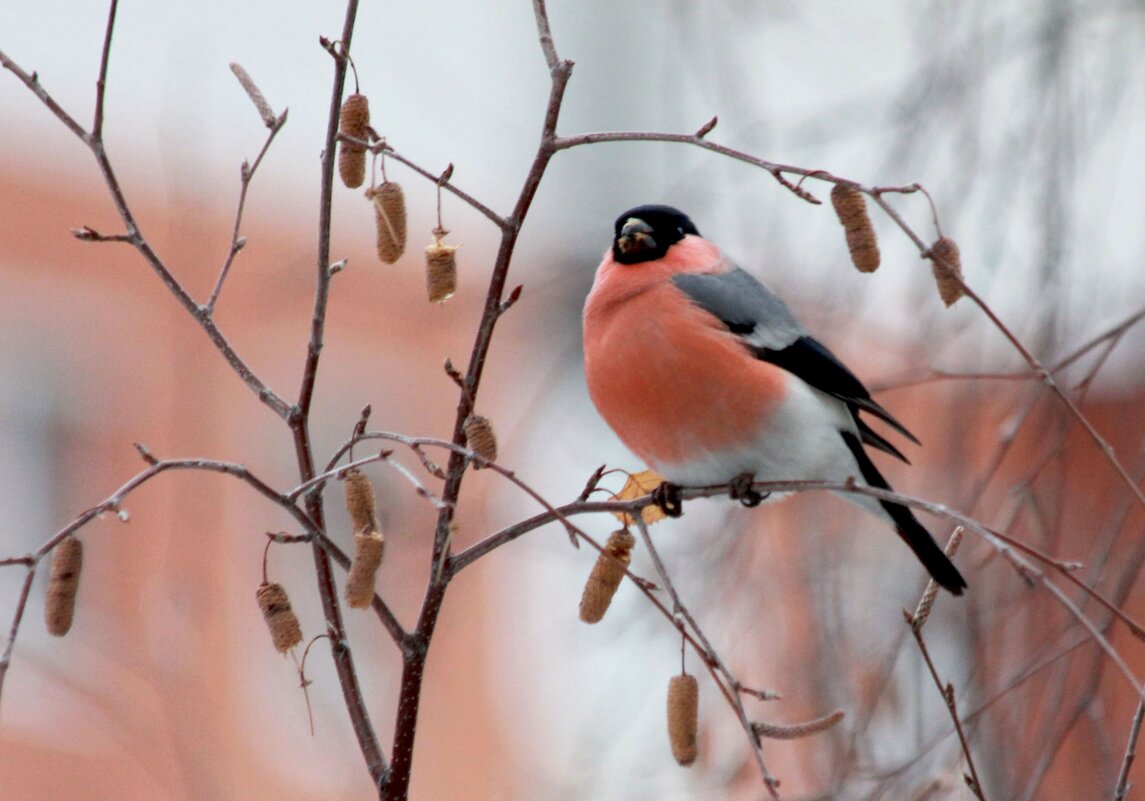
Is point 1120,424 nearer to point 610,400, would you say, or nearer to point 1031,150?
point 1031,150

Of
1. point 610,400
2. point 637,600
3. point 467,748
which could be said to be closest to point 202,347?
point 467,748

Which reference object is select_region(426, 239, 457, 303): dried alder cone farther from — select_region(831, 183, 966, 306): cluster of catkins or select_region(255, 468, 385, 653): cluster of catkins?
select_region(831, 183, 966, 306): cluster of catkins

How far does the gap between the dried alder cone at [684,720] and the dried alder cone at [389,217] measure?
431 mm

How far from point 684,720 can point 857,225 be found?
43 centimetres

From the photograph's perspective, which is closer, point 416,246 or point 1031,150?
point 1031,150

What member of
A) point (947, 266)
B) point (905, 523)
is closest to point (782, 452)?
point (905, 523)

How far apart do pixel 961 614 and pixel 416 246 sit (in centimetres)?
372

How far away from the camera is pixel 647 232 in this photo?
2205mm

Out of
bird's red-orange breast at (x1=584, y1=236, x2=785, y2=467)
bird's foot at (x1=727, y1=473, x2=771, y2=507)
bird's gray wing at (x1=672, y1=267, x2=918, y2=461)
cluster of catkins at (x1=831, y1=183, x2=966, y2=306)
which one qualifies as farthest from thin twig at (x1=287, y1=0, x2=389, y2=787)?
bird's gray wing at (x1=672, y1=267, x2=918, y2=461)

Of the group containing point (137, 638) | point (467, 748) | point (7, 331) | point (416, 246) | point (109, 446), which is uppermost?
point (416, 246)

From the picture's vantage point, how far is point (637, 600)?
248 cm

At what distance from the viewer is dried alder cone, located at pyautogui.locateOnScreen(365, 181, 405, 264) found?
3.98 ft

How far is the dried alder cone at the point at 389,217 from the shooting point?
47.7 inches

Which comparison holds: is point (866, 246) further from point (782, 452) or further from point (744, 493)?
point (782, 452)
